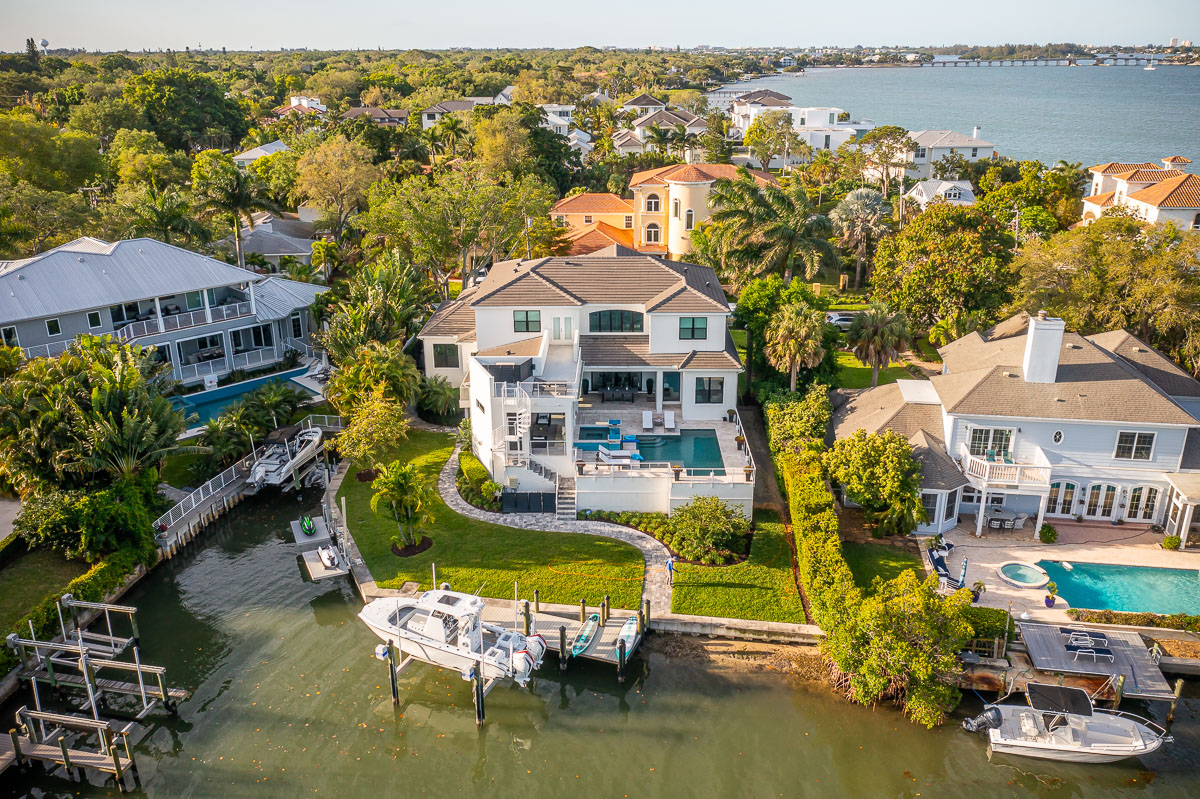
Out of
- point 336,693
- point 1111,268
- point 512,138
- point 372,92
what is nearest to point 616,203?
point 512,138

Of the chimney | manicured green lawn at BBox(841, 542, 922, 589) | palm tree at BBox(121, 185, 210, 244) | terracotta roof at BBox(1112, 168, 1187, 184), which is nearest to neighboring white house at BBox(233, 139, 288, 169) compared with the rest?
palm tree at BBox(121, 185, 210, 244)

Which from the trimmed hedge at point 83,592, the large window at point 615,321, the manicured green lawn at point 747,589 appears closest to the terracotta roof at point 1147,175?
the large window at point 615,321

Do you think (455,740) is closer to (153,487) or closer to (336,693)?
(336,693)

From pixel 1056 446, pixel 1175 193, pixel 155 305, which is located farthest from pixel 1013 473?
pixel 1175 193

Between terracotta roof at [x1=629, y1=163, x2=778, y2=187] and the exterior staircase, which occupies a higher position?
terracotta roof at [x1=629, y1=163, x2=778, y2=187]

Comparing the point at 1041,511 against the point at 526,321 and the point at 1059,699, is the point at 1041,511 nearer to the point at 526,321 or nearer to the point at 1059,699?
the point at 1059,699

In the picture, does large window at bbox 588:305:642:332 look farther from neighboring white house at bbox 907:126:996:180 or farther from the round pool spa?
neighboring white house at bbox 907:126:996:180
